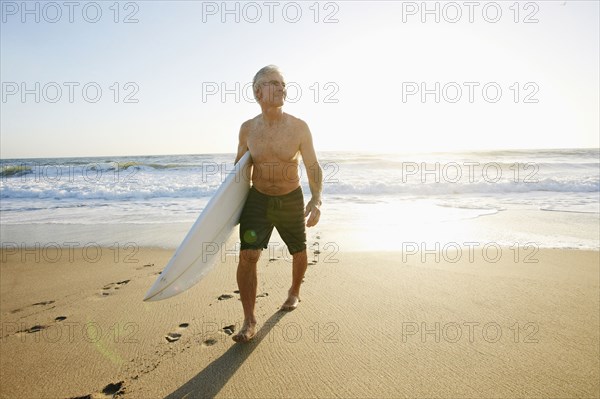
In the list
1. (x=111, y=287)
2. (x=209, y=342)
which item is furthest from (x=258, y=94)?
(x=111, y=287)

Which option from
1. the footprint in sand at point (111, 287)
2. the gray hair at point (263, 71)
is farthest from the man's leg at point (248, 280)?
the footprint in sand at point (111, 287)

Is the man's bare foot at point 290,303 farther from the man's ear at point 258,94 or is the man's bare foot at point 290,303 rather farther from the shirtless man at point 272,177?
the man's ear at point 258,94

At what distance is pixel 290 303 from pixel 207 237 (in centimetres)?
99

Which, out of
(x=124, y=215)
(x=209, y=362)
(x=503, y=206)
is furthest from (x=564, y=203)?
(x=124, y=215)

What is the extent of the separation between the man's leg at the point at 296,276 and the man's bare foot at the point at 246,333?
1.78 feet

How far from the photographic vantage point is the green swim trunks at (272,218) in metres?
2.86

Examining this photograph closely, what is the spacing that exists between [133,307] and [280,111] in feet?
7.33

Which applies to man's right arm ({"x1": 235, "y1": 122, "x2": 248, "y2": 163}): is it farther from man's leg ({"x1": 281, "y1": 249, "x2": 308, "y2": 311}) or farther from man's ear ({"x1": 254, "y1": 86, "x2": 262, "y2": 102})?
man's leg ({"x1": 281, "y1": 249, "x2": 308, "y2": 311})

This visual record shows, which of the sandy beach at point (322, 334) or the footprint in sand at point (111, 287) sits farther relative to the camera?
the footprint in sand at point (111, 287)

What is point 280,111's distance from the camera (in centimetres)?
292

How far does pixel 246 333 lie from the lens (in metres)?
2.60

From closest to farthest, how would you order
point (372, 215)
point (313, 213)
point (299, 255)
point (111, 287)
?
point (313, 213), point (299, 255), point (111, 287), point (372, 215)

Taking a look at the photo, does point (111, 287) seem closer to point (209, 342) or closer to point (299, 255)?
point (209, 342)

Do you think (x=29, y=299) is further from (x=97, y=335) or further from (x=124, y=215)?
(x=124, y=215)
